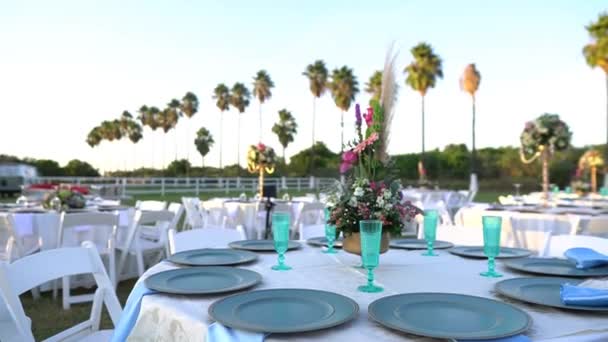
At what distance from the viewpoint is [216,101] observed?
129ft

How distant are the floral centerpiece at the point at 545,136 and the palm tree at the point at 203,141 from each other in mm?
43216

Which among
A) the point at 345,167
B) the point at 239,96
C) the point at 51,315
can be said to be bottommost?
the point at 51,315

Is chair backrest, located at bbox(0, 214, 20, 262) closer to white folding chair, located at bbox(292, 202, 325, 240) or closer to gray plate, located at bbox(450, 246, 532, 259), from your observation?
white folding chair, located at bbox(292, 202, 325, 240)

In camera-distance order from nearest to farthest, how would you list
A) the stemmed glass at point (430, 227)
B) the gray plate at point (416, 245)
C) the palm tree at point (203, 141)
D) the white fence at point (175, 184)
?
the stemmed glass at point (430, 227)
the gray plate at point (416, 245)
the white fence at point (175, 184)
the palm tree at point (203, 141)

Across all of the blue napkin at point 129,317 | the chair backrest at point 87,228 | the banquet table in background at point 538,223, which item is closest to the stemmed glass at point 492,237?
the blue napkin at point 129,317

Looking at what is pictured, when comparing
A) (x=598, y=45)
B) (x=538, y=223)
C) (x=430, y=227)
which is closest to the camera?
(x=430, y=227)

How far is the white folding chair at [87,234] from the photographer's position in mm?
3806

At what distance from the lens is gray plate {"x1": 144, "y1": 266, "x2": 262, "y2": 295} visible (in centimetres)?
144

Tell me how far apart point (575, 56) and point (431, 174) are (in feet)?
46.4

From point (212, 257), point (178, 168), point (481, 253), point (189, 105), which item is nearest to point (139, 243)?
point (212, 257)

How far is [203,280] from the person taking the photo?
1.59 meters

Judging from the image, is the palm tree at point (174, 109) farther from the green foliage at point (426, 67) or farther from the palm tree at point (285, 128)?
the green foliage at point (426, 67)

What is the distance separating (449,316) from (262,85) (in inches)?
1447

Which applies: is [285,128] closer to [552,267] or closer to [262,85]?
[262,85]
